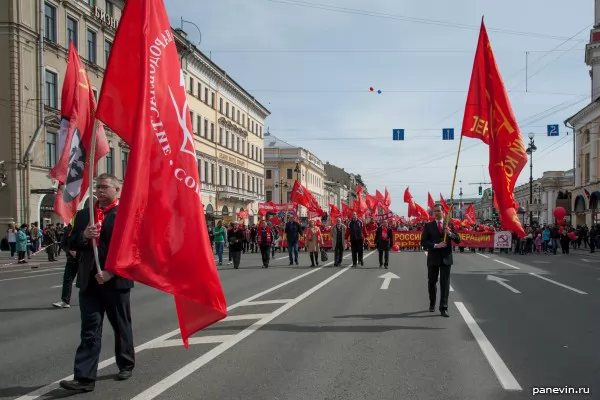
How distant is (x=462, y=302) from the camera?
11438mm

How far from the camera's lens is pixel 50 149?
34.5 m

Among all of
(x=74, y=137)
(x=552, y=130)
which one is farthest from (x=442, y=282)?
(x=552, y=130)

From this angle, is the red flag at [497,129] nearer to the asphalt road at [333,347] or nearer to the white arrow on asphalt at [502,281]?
the asphalt road at [333,347]

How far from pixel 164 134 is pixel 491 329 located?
5.83 meters

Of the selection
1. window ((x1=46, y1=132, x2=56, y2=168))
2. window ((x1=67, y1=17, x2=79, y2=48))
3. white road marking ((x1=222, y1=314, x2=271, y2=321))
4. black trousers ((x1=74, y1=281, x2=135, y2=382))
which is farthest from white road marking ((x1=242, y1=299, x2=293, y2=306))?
window ((x1=67, y1=17, x2=79, y2=48))

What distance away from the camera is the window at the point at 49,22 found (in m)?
34.0

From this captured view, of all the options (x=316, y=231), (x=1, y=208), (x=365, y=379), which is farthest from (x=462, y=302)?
(x=1, y=208)

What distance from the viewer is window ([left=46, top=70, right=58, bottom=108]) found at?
112 ft

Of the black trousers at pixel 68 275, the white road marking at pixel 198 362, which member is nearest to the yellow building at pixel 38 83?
the black trousers at pixel 68 275

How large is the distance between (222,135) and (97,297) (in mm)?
60561

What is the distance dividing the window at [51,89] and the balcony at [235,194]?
93.7 ft

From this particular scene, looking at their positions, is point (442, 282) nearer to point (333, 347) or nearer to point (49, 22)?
point (333, 347)

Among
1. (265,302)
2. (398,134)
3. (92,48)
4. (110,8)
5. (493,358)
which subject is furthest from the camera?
(110,8)

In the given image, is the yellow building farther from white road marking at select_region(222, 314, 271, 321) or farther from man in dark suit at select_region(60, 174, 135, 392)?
man in dark suit at select_region(60, 174, 135, 392)
